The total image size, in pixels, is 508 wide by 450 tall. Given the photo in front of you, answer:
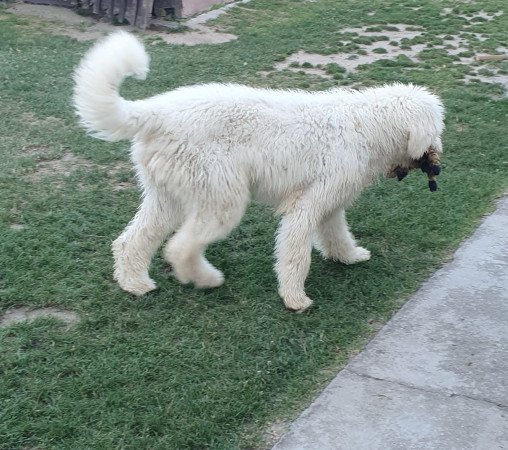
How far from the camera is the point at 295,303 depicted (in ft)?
15.2

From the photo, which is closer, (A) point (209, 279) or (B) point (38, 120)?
(A) point (209, 279)

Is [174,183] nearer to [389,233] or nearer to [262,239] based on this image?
[262,239]

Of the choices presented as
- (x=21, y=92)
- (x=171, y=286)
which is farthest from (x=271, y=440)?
(x=21, y=92)

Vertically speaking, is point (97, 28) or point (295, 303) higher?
point (97, 28)

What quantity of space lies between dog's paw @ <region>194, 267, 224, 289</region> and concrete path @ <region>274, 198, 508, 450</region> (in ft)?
3.57

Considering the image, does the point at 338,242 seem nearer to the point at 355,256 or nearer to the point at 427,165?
the point at 355,256

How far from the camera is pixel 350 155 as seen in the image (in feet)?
15.3

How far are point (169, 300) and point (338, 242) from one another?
1252mm

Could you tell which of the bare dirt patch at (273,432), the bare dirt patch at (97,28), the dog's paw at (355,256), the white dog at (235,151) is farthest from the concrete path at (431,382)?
the bare dirt patch at (97,28)

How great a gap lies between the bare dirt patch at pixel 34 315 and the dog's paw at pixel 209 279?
0.78m

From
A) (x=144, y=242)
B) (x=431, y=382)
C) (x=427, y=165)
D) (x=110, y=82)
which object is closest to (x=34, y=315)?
(x=144, y=242)

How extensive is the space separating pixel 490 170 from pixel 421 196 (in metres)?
0.98

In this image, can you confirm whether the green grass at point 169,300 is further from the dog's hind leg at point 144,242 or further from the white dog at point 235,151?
the white dog at point 235,151

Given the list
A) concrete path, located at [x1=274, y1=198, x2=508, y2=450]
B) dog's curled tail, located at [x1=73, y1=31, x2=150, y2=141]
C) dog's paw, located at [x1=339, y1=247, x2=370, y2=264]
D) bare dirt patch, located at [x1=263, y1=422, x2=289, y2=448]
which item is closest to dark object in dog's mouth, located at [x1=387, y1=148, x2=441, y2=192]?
dog's paw, located at [x1=339, y1=247, x2=370, y2=264]
